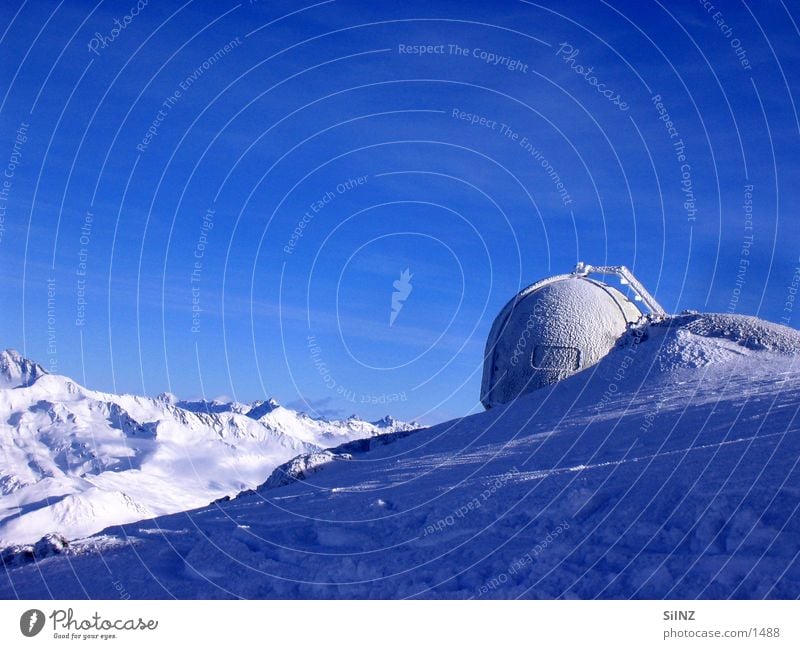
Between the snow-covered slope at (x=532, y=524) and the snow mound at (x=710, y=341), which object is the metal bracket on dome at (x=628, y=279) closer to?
the snow mound at (x=710, y=341)

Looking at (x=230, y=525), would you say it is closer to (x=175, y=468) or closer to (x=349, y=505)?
(x=349, y=505)

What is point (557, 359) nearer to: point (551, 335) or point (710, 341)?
point (551, 335)

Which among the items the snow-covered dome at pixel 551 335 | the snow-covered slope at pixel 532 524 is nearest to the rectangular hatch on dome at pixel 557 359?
the snow-covered dome at pixel 551 335

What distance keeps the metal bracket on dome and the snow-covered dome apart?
4.55 ft

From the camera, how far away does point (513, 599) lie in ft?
24.3

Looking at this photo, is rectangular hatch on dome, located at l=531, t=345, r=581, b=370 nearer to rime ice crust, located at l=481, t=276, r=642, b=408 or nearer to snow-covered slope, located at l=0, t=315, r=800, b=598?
rime ice crust, located at l=481, t=276, r=642, b=408

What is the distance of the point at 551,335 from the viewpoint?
2331 centimetres

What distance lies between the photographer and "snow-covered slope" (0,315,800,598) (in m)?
7.66
